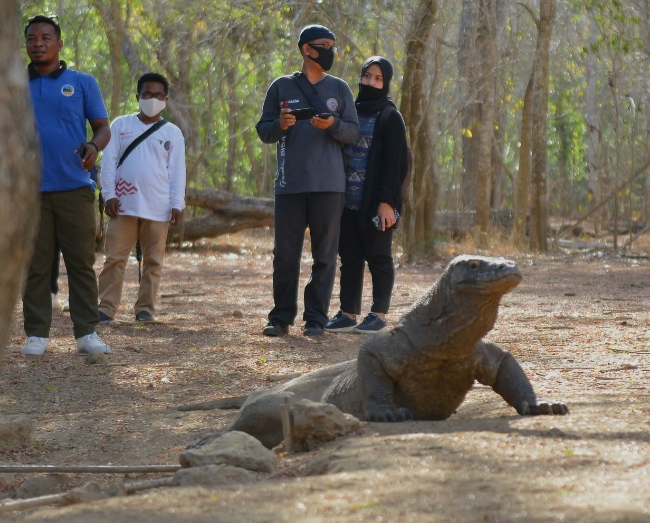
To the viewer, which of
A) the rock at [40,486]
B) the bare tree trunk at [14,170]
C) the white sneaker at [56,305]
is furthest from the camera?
the white sneaker at [56,305]

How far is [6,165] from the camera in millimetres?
1555

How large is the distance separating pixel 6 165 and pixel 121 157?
7067 millimetres

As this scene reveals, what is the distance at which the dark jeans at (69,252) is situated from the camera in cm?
657

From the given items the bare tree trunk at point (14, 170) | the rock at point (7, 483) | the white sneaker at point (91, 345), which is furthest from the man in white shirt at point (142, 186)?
the bare tree trunk at point (14, 170)

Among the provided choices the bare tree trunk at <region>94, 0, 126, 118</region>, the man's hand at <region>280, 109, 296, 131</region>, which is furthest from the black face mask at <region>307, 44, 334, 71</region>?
the bare tree trunk at <region>94, 0, 126, 118</region>

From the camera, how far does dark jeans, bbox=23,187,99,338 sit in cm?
657

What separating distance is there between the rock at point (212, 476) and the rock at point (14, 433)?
1674 mm

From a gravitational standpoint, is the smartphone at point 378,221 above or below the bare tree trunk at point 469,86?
below

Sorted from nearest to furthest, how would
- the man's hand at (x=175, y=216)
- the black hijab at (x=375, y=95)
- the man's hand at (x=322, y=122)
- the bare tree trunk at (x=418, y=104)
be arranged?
the man's hand at (x=322, y=122), the black hijab at (x=375, y=95), the man's hand at (x=175, y=216), the bare tree trunk at (x=418, y=104)

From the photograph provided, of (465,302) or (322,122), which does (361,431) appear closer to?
(465,302)

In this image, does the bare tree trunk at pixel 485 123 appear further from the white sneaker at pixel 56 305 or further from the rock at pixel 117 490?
the rock at pixel 117 490

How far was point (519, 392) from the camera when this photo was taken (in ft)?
13.9

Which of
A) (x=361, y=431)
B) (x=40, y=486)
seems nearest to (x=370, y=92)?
(x=361, y=431)

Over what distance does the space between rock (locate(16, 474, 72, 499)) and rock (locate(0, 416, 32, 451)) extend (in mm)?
834
